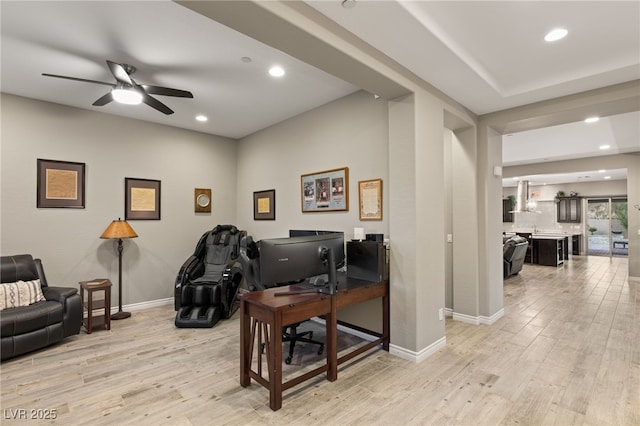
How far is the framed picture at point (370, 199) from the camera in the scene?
135 inches

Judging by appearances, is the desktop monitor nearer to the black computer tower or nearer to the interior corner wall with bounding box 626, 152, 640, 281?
the black computer tower

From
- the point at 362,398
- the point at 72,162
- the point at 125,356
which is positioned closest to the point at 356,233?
the point at 362,398

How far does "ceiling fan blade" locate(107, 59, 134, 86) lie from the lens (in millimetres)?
2693

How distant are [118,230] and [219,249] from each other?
4.70 ft

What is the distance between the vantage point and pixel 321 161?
418 centimetres

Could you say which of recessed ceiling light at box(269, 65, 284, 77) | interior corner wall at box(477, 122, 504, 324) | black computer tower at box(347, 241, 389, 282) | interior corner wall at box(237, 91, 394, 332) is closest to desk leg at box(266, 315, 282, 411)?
black computer tower at box(347, 241, 389, 282)

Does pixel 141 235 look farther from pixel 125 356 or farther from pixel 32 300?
pixel 125 356

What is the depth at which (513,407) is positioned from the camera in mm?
2242

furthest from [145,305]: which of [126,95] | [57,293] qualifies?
[126,95]

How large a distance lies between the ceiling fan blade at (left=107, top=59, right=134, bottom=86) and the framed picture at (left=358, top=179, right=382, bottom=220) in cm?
258

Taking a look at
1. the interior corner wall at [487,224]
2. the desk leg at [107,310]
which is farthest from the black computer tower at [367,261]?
the desk leg at [107,310]

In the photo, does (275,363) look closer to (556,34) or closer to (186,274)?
(186,274)

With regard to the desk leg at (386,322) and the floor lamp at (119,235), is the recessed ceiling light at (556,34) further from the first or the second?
the floor lamp at (119,235)

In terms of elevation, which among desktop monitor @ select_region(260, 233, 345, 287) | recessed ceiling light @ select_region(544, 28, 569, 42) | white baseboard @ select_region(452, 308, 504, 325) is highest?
recessed ceiling light @ select_region(544, 28, 569, 42)
